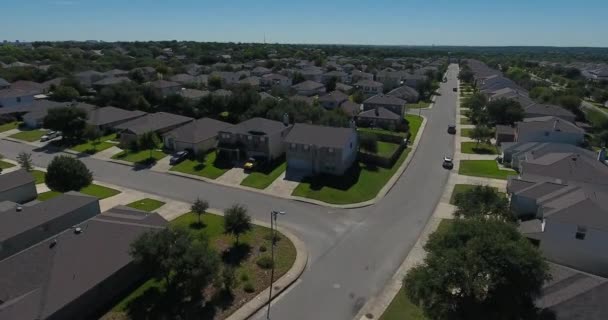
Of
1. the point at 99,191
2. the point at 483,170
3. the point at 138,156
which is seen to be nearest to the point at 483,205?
the point at 483,170

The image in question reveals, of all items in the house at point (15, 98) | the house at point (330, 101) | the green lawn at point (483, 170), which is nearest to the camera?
the green lawn at point (483, 170)

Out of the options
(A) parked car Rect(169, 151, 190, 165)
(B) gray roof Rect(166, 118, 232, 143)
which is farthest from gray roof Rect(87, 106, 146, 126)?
(A) parked car Rect(169, 151, 190, 165)

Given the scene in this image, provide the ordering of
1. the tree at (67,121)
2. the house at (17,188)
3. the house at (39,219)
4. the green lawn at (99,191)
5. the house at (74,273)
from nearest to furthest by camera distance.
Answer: the house at (74,273) → the house at (39,219) → the house at (17,188) → the green lawn at (99,191) → the tree at (67,121)

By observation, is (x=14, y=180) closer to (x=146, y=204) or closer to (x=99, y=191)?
(x=99, y=191)

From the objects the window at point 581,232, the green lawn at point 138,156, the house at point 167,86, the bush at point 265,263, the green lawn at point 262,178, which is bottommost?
the bush at point 265,263

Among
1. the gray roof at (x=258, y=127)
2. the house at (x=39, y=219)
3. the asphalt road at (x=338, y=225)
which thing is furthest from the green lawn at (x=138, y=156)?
the house at (x=39, y=219)

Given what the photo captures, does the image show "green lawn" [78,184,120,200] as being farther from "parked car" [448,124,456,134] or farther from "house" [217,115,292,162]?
"parked car" [448,124,456,134]

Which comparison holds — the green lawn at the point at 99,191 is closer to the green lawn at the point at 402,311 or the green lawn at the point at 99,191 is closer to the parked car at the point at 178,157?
the parked car at the point at 178,157
